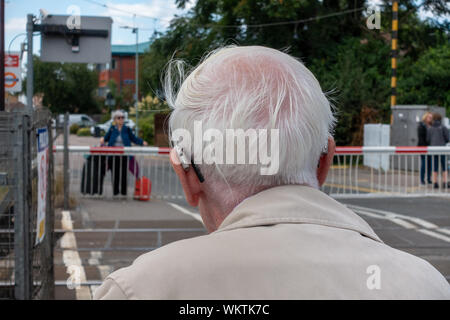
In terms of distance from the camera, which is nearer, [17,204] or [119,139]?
[17,204]

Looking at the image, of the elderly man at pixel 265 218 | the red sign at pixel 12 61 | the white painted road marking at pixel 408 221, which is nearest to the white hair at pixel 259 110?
the elderly man at pixel 265 218

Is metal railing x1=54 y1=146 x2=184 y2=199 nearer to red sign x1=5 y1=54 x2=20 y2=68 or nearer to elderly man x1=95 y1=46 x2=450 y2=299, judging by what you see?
red sign x1=5 y1=54 x2=20 y2=68

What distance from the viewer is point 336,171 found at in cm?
1182

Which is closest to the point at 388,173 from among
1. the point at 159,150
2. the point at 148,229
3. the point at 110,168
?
the point at 159,150

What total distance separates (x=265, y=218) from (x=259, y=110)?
0.22m

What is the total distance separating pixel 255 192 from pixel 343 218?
0.19 meters

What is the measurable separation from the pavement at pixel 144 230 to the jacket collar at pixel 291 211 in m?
3.87

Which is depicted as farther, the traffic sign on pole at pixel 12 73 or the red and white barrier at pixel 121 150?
the traffic sign on pole at pixel 12 73

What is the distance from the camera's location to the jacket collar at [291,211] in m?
1.27

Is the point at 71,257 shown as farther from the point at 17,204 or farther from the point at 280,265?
the point at 280,265

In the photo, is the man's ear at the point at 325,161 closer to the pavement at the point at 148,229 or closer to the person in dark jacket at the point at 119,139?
the pavement at the point at 148,229

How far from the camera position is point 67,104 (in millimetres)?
55344

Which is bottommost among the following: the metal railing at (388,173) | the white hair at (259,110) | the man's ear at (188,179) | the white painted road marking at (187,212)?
the white painted road marking at (187,212)

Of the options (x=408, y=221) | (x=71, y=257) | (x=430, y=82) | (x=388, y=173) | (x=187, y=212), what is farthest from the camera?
(x=430, y=82)
